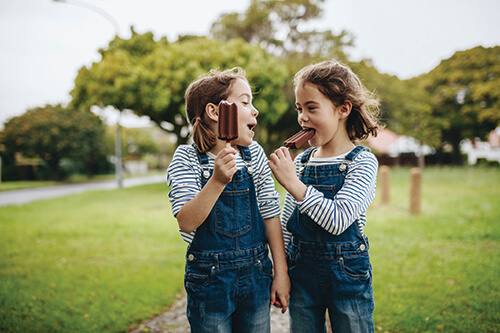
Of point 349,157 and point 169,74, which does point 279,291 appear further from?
point 169,74

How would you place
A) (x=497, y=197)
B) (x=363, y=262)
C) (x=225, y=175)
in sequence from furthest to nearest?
(x=497, y=197)
(x=363, y=262)
(x=225, y=175)

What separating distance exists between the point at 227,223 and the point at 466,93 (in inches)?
1348

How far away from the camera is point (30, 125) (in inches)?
959

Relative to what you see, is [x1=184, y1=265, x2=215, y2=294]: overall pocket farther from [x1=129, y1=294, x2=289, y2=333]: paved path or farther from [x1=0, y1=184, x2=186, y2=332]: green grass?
[x1=0, y1=184, x2=186, y2=332]: green grass

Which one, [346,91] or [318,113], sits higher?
[346,91]

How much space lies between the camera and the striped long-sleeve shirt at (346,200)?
59.8 inches

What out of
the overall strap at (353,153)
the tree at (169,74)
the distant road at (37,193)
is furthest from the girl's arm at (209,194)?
the distant road at (37,193)

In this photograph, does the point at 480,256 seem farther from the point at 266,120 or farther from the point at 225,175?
the point at 266,120

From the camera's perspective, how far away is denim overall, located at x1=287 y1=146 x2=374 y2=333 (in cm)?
164

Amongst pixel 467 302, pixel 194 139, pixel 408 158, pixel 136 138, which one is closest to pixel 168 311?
pixel 194 139

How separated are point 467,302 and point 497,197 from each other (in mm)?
8690

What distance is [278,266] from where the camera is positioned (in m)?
1.72

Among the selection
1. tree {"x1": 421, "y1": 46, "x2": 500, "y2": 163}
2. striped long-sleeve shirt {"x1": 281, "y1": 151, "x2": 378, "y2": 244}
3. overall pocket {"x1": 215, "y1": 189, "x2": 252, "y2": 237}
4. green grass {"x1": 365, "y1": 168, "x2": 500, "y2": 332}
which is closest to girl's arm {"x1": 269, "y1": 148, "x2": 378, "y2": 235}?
striped long-sleeve shirt {"x1": 281, "y1": 151, "x2": 378, "y2": 244}

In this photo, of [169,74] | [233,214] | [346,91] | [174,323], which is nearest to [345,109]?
[346,91]
